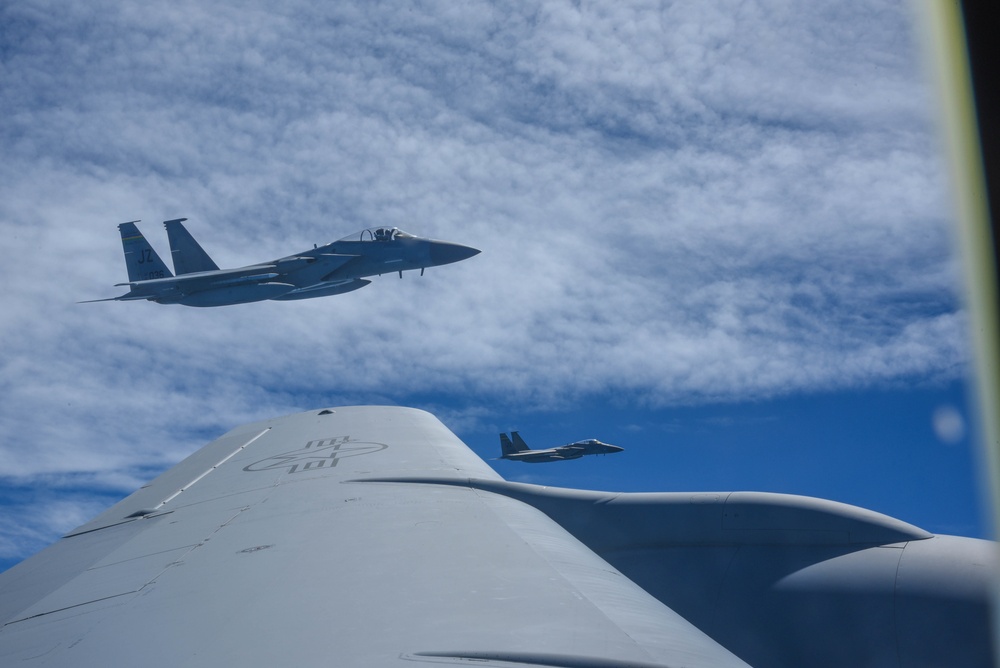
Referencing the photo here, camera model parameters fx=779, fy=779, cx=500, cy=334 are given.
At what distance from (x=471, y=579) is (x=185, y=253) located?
30.3 metres

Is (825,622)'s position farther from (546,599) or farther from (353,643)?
(353,643)

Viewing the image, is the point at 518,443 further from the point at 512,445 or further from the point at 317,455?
the point at 317,455

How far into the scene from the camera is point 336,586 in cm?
280

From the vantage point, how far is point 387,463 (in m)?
5.84

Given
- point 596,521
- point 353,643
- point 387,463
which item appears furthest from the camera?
point 387,463

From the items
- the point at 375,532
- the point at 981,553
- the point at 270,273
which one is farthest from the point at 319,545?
the point at 270,273

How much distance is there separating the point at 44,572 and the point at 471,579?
107 inches

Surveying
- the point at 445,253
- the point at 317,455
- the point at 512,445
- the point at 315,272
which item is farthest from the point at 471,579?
the point at 512,445

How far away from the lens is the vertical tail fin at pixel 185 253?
3016cm

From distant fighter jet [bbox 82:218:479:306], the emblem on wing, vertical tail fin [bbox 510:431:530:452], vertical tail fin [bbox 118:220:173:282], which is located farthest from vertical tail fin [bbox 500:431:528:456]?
the emblem on wing

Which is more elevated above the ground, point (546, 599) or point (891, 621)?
point (546, 599)

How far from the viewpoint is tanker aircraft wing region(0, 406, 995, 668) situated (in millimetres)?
2271

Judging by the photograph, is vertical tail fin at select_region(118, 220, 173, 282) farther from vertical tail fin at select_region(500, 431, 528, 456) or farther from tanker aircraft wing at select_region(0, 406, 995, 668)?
vertical tail fin at select_region(500, 431, 528, 456)

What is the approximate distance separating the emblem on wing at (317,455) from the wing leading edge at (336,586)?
0.20 metres
